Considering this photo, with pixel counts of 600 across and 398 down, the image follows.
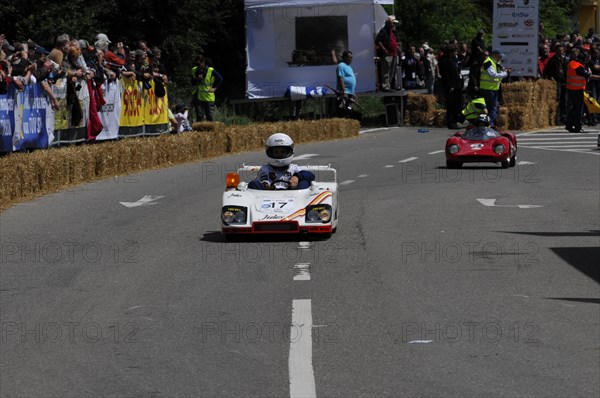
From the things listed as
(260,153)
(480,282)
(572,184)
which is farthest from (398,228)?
(260,153)

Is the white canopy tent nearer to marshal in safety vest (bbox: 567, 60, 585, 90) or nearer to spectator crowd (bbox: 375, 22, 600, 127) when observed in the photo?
spectator crowd (bbox: 375, 22, 600, 127)

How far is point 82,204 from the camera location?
1661cm

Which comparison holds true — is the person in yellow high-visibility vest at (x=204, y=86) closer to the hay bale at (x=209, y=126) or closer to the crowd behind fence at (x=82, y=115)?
the crowd behind fence at (x=82, y=115)

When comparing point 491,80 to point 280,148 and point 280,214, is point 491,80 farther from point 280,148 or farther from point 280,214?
point 280,214

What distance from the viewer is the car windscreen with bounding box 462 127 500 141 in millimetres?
21375

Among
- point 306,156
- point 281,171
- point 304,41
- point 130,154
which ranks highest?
point 304,41

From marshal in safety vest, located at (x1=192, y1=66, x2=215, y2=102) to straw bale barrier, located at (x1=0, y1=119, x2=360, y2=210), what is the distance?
5.85 feet

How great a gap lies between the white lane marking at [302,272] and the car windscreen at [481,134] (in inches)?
419

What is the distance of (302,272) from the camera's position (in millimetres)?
10812

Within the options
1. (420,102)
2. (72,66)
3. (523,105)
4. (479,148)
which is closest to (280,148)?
(479,148)

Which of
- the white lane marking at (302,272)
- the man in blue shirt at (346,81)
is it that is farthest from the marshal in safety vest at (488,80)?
the white lane marking at (302,272)

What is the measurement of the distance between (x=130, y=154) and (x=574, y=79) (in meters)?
13.7

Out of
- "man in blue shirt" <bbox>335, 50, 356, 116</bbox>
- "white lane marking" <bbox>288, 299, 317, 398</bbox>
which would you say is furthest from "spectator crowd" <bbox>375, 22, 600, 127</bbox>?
"white lane marking" <bbox>288, 299, 317, 398</bbox>

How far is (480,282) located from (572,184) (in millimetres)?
9397
